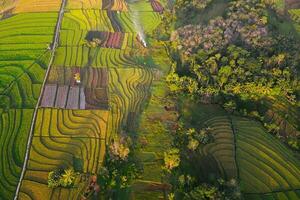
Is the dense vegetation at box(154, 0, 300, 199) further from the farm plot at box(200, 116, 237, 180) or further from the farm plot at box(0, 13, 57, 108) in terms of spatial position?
the farm plot at box(0, 13, 57, 108)

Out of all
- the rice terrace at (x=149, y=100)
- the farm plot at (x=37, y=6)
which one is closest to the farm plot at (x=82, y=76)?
the rice terrace at (x=149, y=100)

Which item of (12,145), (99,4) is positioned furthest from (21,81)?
(99,4)

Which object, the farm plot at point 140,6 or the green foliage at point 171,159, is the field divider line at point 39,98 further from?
the green foliage at point 171,159

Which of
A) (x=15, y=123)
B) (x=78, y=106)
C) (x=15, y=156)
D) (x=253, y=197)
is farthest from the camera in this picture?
(x=78, y=106)

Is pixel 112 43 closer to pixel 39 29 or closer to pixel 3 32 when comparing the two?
pixel 39 29

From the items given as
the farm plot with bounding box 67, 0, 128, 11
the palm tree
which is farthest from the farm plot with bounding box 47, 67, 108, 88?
the farm plot with bounding box 67, 0, 128, 11

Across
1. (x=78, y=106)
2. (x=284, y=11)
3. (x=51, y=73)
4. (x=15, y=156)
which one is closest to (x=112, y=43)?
(x=51, y=73)
